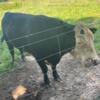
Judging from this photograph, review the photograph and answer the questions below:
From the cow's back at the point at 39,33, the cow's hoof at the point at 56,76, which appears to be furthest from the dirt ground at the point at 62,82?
the cow's back at the point at 39,33

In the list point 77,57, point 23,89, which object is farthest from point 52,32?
point 23,89

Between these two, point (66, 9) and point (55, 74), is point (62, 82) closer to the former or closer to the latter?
point (55, 74)

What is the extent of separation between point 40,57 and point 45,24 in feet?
1.82

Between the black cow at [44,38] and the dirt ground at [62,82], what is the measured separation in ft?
0.76

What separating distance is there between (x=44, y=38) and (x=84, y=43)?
0.66m

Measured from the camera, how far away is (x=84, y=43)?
5.94m

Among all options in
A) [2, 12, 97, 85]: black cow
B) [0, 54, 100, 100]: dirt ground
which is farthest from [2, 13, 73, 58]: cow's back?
[0, 54, 100, 100]: dirt ground

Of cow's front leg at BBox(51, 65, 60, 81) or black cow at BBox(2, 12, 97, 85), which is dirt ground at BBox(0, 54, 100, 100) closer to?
cow's front leg at BBox(51, 65, 60, 81)

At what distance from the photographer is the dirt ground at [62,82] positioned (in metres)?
5.80

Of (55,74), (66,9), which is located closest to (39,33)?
(55,74)

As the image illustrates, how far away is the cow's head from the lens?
583 centimetres

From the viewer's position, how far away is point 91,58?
5.98m

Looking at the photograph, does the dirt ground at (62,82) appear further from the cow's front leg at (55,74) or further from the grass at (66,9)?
the grass at (66,9)

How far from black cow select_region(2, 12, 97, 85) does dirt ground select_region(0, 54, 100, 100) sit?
0.23 m
